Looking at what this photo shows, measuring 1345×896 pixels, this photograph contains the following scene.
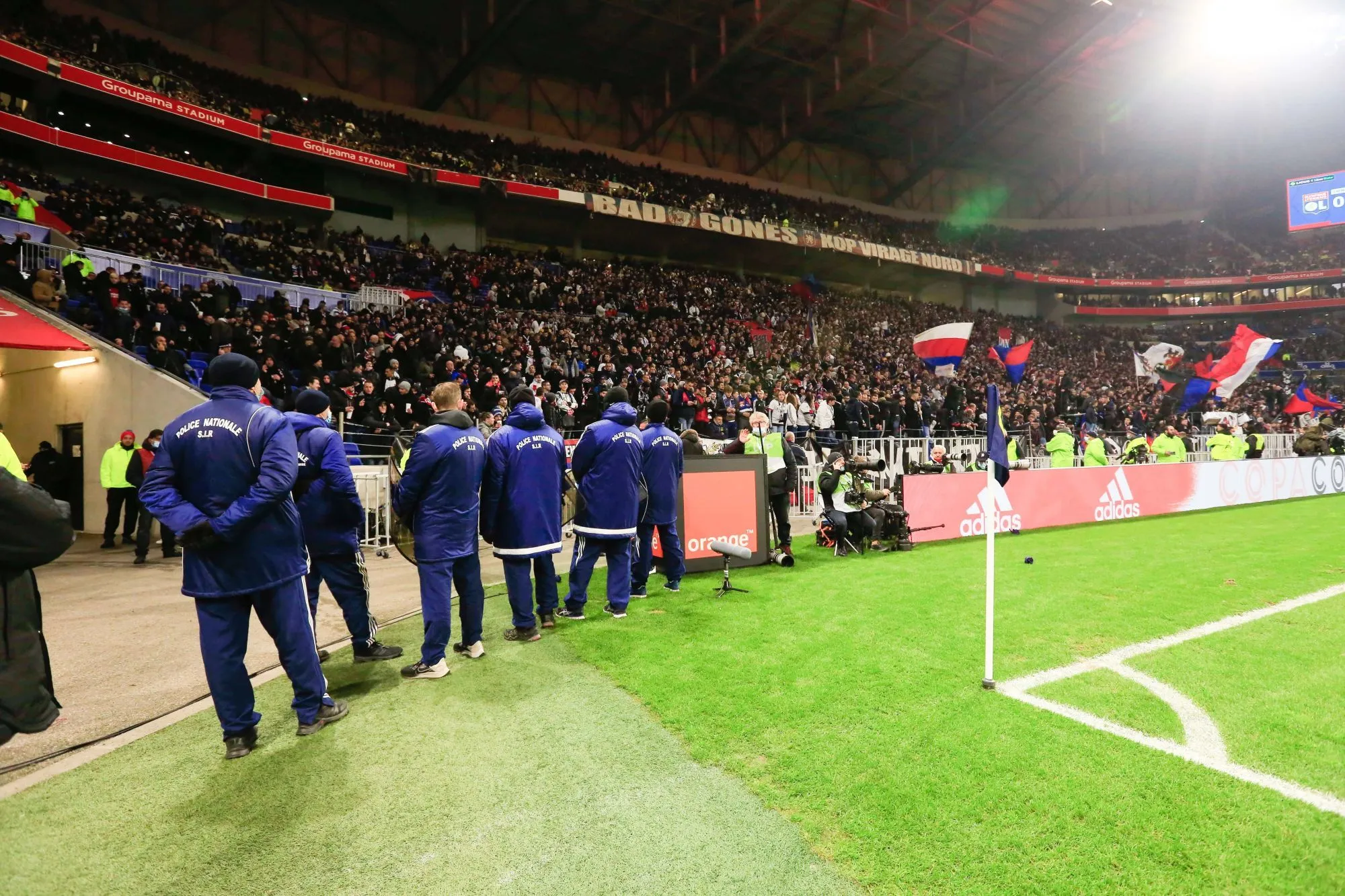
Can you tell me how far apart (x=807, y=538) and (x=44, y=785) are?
889 centimetres

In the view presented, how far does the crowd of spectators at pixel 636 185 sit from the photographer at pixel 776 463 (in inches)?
654

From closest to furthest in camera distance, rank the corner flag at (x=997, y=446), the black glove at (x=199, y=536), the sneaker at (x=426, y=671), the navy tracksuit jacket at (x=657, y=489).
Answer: the black glove at (x=199, y=536) < the corner flag at (x=997, y=446) < the sneaker at (x=426, y=671) < the navy tracksuit jacket at (x=657, y=489)

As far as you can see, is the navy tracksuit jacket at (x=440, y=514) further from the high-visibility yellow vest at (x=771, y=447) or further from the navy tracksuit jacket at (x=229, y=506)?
the high-visibility yellow vest at (x=771, y=447)

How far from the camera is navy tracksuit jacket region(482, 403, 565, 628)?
17.2 ft

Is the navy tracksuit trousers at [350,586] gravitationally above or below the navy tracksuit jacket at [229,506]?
below

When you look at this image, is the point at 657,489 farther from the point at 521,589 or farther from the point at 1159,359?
the point at 1159,359

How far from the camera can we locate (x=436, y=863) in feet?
8.33

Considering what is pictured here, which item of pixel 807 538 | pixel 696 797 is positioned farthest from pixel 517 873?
pixel 807 538

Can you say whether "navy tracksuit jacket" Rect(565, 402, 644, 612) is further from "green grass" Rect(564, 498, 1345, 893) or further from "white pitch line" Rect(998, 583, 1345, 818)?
"white pitch line" Rect(998, 583, 1345, 818)

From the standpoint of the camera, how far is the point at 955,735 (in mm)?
3387

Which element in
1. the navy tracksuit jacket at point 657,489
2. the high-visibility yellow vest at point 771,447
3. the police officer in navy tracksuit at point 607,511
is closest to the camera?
the police officer in navy tracksuit at point 607,511

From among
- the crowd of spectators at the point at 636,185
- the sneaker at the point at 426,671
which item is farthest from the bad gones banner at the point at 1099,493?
the crowd of spectators at the point at 636,185

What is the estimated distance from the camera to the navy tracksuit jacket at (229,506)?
344 cm

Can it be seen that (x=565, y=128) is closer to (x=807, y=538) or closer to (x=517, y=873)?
(x=807, y=538)
